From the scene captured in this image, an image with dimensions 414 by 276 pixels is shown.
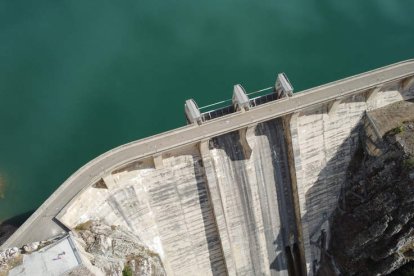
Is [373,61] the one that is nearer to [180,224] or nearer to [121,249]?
[180,224]

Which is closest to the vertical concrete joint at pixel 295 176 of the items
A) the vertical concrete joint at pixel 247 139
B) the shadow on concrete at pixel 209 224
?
the vertical concrete joint at pixel 247 139

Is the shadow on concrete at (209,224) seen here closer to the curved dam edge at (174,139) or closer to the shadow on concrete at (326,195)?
the curved dam edge at (174,139)

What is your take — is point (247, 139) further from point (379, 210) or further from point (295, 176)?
point (379, 210)

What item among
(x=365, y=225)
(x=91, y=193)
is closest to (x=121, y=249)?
(x=91, y=193)

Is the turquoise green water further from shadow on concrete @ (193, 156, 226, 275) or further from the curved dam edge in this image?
the curved dam edge

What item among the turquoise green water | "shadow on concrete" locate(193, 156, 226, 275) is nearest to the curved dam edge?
"shadow on concrete" locate(193, 156, 226, 275)
